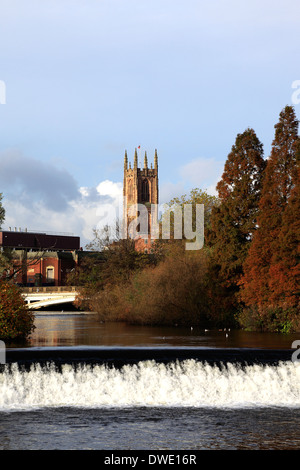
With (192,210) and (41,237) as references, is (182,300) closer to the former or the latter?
(192,210)

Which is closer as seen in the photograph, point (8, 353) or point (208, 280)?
point (8, 353)

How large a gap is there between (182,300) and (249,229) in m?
5.77

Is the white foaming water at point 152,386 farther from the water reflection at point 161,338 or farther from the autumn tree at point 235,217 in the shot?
the autumn tree at point 235,217

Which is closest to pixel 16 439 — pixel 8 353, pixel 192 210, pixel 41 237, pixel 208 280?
pixel 8 353

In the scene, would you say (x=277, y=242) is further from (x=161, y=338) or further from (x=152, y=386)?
(x=152, y=386)

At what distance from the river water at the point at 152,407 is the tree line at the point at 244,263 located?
1199 centimetres

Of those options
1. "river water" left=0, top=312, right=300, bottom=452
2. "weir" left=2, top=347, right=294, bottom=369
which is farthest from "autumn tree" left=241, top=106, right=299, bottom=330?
"river water" left=0, top=312, right=300, bottom=452

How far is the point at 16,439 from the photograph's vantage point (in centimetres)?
1569

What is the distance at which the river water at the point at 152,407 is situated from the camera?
15.6m

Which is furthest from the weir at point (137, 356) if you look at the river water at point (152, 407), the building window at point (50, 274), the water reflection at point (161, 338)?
the building window at point (50, 274)

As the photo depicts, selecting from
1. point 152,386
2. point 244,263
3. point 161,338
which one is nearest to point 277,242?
point 244,263

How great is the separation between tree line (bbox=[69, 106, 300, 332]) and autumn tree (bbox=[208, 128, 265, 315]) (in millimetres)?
54

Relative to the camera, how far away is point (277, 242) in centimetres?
3466
